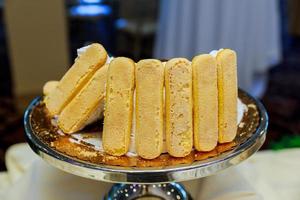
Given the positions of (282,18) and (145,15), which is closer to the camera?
(145,15)

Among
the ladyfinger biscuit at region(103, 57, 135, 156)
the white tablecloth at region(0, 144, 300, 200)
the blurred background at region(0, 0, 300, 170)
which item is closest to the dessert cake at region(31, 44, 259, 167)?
the ladyfinger biscuit at region(103, 57, 135, 156)

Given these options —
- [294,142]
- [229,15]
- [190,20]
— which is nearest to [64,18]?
[190,20]

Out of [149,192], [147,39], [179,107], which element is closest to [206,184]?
[149,192]

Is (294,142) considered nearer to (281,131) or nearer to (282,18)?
(281,131)

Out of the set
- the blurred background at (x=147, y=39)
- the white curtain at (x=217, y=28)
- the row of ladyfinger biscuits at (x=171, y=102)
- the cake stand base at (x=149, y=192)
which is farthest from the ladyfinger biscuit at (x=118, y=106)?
the white curtain at (x=217, y=28)

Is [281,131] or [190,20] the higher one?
[190,20]

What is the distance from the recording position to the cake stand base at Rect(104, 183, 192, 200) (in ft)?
2.27

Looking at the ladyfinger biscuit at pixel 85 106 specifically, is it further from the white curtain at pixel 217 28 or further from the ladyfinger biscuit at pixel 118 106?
the white curtain at pixel 217 28

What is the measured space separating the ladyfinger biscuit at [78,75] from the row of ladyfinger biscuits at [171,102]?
32mm

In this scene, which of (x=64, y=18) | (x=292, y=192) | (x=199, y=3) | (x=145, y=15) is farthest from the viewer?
(x=145, y=15)

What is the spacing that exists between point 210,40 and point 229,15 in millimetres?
130

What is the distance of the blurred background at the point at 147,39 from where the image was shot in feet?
6.21

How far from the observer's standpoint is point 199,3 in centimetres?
184

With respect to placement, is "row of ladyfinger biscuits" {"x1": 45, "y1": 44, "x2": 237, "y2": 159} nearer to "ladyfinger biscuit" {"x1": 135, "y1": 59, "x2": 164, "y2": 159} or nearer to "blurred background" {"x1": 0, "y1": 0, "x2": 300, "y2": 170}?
"ladyfinger biscuit" {"x1": 135, "y1": 59, "x2": 164, "y2": 159}
